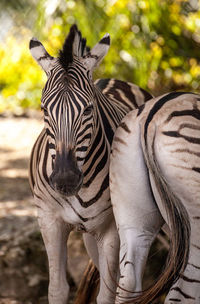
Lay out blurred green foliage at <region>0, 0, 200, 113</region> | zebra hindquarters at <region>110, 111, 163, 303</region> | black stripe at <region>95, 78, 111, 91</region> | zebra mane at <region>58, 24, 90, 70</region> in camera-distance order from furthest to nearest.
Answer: blurred green foliage at <region>0, 0, 200, 113</region>
black stripe at <region>95, 78, 111, 91</region>
zebra mane at <region>58, 24, 90, 70</region>
zebra hindquarters at <region>110, 111, 163, 303</region>

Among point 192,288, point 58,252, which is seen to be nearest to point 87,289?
point 58,252

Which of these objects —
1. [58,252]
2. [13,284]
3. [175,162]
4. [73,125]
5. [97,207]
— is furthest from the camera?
[13,284]

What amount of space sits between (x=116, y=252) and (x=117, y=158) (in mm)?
689

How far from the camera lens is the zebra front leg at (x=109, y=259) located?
2.99m

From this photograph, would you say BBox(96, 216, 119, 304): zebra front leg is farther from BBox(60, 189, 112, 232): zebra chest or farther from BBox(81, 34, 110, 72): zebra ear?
BBox(81, 34, 110, 72): zebra ear

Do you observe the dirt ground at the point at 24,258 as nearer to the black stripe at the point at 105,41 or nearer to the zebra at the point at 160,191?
the zebra at the point at 160,191

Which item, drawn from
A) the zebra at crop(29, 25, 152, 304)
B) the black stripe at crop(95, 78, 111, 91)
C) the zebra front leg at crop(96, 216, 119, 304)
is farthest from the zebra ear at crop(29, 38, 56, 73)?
the black stripe at crop(95, 78, 111, 91)

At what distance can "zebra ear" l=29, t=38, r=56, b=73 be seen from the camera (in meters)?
2.81

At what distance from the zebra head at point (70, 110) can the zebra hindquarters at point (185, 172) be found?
0.41 m

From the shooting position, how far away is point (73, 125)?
2.54m

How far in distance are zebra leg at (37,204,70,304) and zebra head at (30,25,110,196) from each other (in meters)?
0.53

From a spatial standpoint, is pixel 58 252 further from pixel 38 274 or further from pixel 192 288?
pixel 38 274

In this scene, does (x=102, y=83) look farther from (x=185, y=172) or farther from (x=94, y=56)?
(x=185, y=172)

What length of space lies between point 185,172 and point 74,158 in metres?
0.56
